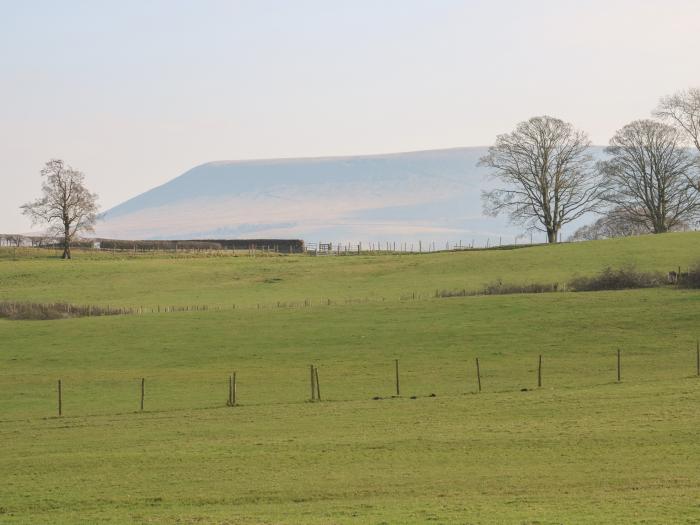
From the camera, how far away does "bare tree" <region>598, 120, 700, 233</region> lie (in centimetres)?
10838

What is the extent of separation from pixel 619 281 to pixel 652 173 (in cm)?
3982

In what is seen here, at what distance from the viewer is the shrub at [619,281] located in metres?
71.8

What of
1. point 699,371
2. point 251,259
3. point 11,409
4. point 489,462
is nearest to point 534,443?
point 489,462

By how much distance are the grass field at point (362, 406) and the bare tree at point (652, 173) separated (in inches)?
898

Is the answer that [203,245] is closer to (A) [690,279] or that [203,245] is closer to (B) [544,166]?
(B) [544,166]

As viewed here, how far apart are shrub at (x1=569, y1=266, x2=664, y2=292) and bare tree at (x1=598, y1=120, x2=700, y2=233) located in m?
36.8

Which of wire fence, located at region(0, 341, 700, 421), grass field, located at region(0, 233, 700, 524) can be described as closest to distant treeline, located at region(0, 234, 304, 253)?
grass field, located at region(0, 233, 700, 524)

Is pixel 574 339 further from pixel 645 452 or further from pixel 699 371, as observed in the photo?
pixel 645 452

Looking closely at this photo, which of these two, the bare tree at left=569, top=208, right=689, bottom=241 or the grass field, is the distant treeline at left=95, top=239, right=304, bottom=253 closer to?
the bare tree at left=569, top=208, right=689, bottom=241

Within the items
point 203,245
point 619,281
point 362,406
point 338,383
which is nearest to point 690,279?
point 619,281

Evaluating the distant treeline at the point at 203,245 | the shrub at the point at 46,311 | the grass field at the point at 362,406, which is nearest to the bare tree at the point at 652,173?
the grass field at the point at 362,406

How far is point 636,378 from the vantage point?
4438 cm

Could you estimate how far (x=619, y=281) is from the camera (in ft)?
237

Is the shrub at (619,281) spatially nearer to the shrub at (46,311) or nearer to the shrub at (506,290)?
the shrub at (506,290)
